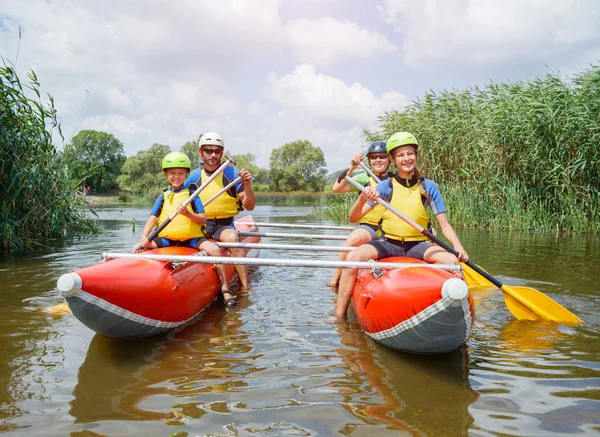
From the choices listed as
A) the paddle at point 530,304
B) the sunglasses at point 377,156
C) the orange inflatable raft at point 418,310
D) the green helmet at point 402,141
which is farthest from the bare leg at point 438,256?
the sunglasses at point 377,156

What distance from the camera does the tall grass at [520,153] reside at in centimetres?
991

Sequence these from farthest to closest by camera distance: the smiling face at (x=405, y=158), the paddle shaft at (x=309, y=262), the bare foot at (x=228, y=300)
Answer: the bare foot at (x=228, y=300)
the smiling face at (x=405, y=158)
the paddle shaft at (x=309, y=262)

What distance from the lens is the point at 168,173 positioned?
16.0ft

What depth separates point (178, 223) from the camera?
4688 mm

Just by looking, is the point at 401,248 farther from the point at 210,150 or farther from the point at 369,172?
the point at 210,150

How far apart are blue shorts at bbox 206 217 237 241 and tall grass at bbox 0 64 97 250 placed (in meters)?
4.51

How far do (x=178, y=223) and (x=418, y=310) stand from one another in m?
2.72

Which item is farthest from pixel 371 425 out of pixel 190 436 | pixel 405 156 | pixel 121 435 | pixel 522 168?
pixel 522 168

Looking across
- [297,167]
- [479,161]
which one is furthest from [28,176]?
[297,167]

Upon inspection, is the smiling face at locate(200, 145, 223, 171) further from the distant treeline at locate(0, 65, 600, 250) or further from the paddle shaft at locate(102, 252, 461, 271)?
the distant treeline at locate(0, 65, 600, 250)

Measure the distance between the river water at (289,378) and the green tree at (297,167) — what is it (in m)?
54.2

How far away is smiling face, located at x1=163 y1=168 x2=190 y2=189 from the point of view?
4.88 metres

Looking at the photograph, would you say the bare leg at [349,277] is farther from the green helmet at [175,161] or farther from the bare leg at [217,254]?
the green helmet at [175,161]

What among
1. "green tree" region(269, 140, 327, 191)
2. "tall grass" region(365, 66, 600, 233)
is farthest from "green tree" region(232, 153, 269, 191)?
"tall grass" region(365, 66, 600, 233)
